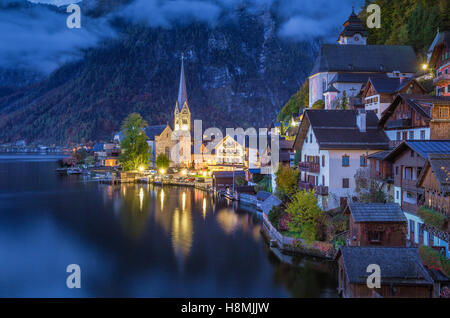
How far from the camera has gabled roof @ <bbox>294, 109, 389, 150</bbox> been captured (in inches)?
1152

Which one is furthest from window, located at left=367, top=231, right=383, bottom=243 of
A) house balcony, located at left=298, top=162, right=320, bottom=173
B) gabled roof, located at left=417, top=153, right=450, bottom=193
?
house balcony, located at left=298, top=162, right=320, bottom=173

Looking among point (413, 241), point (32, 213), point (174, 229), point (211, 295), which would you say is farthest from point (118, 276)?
point (32, 213)

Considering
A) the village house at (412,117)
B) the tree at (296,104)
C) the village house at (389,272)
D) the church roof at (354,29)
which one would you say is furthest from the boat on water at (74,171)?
the village house at (389,272)

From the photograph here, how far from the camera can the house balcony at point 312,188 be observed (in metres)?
29.2

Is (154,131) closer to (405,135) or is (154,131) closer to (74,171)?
(74,171)

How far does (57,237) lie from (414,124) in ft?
104

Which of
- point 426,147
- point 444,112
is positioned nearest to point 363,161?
point 444,112

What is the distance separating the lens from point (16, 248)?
31062 mm

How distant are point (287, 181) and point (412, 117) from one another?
474 inches

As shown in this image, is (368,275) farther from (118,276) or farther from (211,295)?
(118,276)

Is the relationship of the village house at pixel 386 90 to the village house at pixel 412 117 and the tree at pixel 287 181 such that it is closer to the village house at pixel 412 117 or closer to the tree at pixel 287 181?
the village house at pixel 412 117

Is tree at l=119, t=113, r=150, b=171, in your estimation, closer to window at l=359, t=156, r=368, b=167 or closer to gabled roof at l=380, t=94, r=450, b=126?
window at l=359, t=156, r=368, b=167

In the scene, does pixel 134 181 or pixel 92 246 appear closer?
pixel 92 246

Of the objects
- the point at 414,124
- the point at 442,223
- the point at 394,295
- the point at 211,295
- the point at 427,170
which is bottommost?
the point at 211,295
